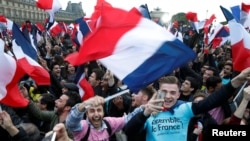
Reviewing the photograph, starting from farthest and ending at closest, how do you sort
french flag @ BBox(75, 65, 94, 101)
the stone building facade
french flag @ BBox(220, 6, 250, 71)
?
the stone building facade < french flag @ BBox(75, 65, 94, 101) < french flag @ BBox(220, 6, 250, 71)

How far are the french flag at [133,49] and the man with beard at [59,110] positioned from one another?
99cm

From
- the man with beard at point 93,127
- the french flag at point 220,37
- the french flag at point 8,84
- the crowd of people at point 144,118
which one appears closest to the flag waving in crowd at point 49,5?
the french flag at point 220,37

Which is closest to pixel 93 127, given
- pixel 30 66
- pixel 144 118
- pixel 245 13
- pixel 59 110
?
pixel 144 118

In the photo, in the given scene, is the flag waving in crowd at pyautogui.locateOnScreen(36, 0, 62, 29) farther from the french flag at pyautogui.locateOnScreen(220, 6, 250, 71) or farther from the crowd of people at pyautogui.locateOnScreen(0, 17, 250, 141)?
the french flag at pyautogui.locateOnScreen(220, 6, 250, 71)

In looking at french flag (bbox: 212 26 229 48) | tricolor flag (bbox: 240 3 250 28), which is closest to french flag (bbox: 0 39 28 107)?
tricolor flag (bbox: 240 3 250 28)

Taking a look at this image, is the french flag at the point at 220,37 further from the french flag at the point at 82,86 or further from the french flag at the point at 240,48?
the french flag at the point at 82,86

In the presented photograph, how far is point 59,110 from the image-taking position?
13.2 ft

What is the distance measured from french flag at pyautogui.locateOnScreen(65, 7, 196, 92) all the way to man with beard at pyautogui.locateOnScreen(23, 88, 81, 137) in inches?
39.1

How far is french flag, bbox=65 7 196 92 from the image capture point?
9.83 feet

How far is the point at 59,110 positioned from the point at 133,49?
1.26 m

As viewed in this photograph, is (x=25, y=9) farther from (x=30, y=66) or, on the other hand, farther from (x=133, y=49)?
(x=133, y=49)

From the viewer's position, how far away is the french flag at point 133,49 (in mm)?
2996

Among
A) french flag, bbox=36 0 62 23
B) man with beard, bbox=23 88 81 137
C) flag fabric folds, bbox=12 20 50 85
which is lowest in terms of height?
man with beard, bbox=23 88 81 137

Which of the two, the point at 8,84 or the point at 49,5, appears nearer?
the point at 8,84
